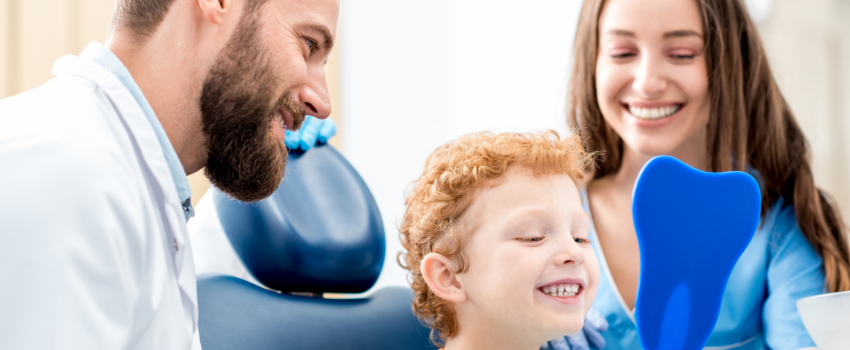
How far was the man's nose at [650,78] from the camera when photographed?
127 centimetres

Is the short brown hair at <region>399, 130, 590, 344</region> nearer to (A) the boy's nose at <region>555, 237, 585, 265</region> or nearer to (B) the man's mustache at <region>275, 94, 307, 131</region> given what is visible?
(A) the boy's nose at <region>555, 237, 585, 265</region>

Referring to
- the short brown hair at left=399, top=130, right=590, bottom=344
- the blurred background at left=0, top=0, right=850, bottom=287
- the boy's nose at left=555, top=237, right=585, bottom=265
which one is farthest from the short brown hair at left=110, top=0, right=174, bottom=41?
the blurred background at left=0, top=0, right=850, bottom=287

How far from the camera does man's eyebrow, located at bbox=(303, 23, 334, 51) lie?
0.92 meters

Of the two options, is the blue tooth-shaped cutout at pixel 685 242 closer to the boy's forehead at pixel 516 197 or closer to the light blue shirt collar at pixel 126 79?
the boy's forehead at pixel 516 197

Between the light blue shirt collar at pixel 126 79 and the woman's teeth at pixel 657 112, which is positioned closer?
the light blue shirt collar at pixel 126 79

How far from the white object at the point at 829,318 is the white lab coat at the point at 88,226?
2.45 ft

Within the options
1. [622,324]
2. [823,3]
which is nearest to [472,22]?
[823,3]

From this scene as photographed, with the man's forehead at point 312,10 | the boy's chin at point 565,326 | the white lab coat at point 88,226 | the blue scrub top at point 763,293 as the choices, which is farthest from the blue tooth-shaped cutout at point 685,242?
the white lab coat at point 88,226

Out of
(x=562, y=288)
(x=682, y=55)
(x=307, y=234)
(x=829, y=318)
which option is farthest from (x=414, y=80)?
(x=829, y=318)

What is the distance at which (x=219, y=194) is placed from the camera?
117 centimetres

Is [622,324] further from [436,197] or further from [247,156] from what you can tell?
[247,156]

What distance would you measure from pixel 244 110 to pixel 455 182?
32 cm

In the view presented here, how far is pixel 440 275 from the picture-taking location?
3.28 ft

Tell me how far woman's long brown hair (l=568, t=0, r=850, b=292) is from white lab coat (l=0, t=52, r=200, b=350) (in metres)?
0.87
